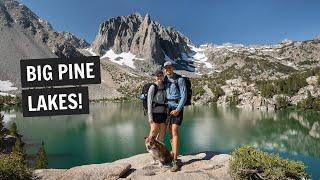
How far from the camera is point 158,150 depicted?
653 inches

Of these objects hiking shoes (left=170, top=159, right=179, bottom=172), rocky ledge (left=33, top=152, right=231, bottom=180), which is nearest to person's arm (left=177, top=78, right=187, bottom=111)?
hiking shoes (left=170, top=159, right=179, bottom=172)

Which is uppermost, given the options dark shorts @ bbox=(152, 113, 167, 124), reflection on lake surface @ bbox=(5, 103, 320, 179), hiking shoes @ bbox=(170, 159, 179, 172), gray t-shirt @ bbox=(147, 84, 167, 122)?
gray t-shirt @ bbox=(147, 84, 167, 122)

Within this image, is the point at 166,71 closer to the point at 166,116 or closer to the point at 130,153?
the point at 166,116

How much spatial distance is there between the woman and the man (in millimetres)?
236

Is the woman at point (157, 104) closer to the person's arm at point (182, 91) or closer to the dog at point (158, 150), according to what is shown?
the dog at point (158, 150)

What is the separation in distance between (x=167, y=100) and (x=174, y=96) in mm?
394

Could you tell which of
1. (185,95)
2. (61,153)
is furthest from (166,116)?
(61,153)

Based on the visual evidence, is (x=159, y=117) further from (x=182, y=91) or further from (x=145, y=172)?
(x=145, y=172)

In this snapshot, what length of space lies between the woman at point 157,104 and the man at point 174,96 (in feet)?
0.77

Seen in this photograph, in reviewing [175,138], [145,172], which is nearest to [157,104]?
[175,138]

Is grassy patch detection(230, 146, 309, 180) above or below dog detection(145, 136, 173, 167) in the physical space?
below

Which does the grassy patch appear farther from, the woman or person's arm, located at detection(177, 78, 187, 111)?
the woman

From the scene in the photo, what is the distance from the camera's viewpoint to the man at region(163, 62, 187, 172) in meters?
16.9

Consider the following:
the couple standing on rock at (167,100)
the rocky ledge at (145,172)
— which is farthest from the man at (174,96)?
the rocky ledge at (145,172)
